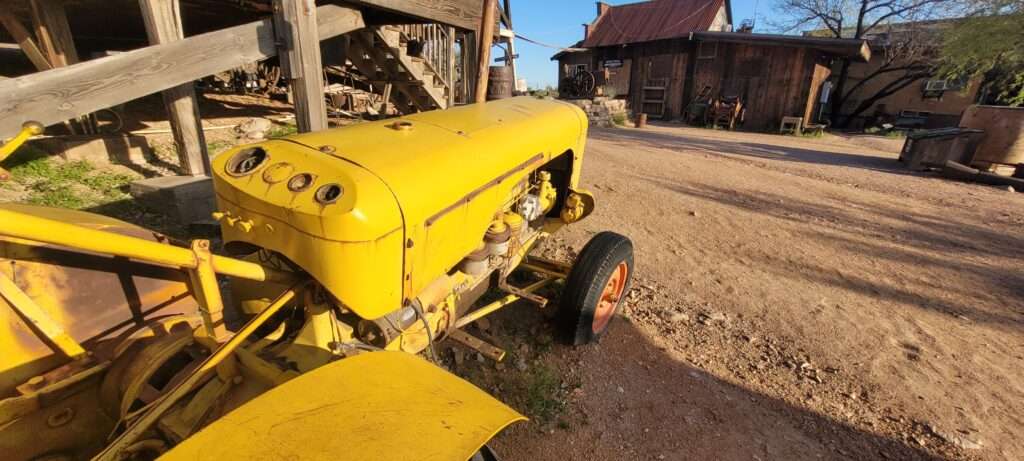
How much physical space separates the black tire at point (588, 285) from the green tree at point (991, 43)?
55.7ft

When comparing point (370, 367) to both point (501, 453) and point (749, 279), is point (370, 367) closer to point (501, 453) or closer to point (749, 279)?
point (501, 453)

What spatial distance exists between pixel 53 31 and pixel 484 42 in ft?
14.0

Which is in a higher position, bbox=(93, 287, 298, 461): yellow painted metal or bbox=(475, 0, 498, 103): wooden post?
bbox=(475, 0, 498, 103): wooden post

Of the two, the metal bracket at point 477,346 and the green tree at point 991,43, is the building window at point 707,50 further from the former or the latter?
the metal bracket at point 477,346

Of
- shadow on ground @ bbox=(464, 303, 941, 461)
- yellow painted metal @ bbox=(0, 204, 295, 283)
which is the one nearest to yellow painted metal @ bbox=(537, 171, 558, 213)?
shadow on ground @ bbox=(464, 303, 941, 461)

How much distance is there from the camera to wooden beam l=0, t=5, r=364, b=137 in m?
2.37

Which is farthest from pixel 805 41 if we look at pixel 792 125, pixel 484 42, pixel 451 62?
pixel 484 42

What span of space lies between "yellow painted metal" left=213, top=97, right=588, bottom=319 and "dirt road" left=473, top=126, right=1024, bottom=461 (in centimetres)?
115

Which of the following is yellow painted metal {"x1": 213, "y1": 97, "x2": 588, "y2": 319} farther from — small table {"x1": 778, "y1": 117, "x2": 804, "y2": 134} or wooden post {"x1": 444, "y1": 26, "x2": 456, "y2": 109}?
small table {"x1": 778, "y1": 117, "x2": 804, "y2": 134}

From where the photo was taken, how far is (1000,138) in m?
8.16

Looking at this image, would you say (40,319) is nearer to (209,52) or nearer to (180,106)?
(209,52)

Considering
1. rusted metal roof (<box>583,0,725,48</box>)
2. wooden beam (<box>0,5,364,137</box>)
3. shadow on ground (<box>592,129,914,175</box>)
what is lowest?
shadow on ground (<box>592,129,914,175</box>)

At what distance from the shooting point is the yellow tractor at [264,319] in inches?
39.3

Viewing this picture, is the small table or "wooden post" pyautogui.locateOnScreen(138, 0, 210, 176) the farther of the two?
the small table
